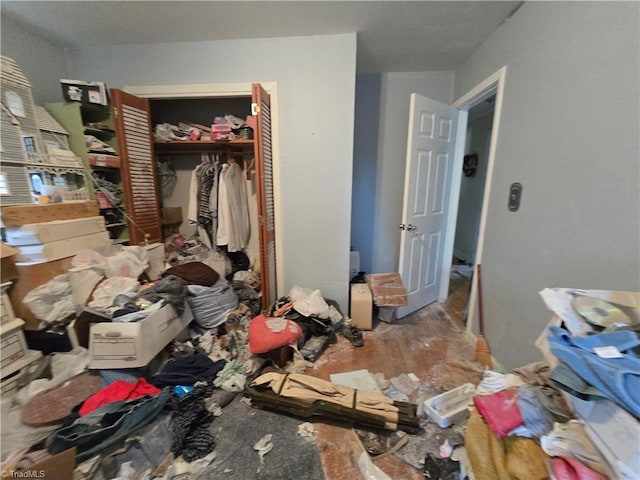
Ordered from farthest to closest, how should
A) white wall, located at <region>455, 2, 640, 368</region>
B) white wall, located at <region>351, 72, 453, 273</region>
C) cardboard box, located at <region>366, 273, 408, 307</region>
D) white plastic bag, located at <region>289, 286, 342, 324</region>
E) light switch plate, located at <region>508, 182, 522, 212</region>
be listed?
white wall, located at <region>351, 72, 453, 273</region>
cardboard box, located at <region>366, 273, 408, 307</region>
white plastic bag, located at <region>289, 286, 342, 324</region>
light switch plate, located at <region>508, 182, 522, 212</region>
white wall, located at <region>455, 2, 640, 368</region>

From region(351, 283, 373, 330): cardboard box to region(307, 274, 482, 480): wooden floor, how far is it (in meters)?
0.10

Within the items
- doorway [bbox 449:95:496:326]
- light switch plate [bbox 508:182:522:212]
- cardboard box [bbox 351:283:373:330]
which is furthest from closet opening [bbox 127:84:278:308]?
doorway [bbox 449:95:496:326]

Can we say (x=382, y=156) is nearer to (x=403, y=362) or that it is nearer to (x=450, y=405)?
(x=403, y=362)

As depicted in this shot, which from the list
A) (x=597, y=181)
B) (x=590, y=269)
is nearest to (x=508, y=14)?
(x=597, y=181)

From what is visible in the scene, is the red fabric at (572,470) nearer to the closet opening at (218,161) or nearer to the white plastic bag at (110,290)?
the closet opening at (218,161)

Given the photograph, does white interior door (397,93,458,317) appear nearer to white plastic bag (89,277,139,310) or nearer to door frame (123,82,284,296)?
door frame (123,82,284,296)

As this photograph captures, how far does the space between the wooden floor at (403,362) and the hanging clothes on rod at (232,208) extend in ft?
4.67

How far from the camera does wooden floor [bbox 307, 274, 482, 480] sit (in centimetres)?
128

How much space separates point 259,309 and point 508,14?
2915 mm

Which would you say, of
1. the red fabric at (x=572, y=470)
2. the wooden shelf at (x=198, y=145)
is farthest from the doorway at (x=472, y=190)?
the wooden shelf at (x=198, y=145)

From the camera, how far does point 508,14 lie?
68.4 inches

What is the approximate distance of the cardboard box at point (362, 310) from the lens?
2393 mm

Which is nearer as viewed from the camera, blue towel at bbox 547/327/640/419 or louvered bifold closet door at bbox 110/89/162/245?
blue towel at bbox 547/327/640/419

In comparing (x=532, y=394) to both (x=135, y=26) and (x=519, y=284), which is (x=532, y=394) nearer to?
(x=519, y=284)
